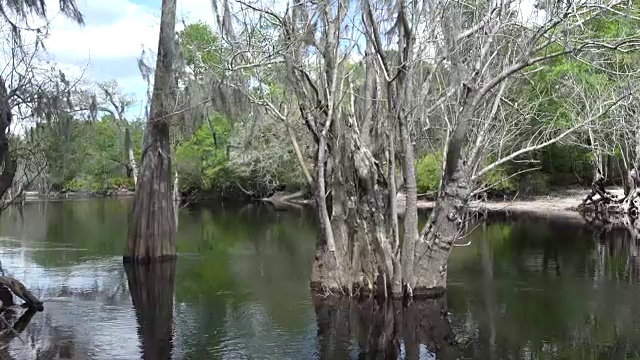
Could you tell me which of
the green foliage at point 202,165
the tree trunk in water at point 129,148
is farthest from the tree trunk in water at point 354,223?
the green foliage at point 202,165

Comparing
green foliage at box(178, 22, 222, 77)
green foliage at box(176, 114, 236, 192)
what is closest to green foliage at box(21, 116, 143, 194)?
green foliage at box(178, 22, 222, 77)

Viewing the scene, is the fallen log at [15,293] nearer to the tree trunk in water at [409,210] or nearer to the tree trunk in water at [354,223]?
the tree trunk in water at [354,223]

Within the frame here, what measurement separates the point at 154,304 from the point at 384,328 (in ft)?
17.9

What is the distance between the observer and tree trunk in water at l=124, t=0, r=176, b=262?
20297mm

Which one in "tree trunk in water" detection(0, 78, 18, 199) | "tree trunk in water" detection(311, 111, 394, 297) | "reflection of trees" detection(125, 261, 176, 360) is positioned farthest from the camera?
"tree trunk in water" detection(311, 111, 394, 297)

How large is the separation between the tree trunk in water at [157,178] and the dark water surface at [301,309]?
2.95 ft

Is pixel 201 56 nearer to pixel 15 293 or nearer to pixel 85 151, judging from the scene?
pixel 85 151

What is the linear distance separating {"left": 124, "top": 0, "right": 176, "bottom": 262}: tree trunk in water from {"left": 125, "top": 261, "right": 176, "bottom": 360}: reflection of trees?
61 centimetres

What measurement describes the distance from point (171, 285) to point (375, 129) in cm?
667

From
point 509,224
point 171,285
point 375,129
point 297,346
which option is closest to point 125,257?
point 171,285

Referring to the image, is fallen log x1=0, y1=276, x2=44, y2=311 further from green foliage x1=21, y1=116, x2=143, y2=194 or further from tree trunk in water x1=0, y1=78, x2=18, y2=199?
green foliage x1=21, y1=116, x2=143, y2=194

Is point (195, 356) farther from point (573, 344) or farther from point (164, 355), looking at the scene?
point (573, 344)

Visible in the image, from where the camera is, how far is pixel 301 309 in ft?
47.4

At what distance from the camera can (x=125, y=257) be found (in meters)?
20.9
